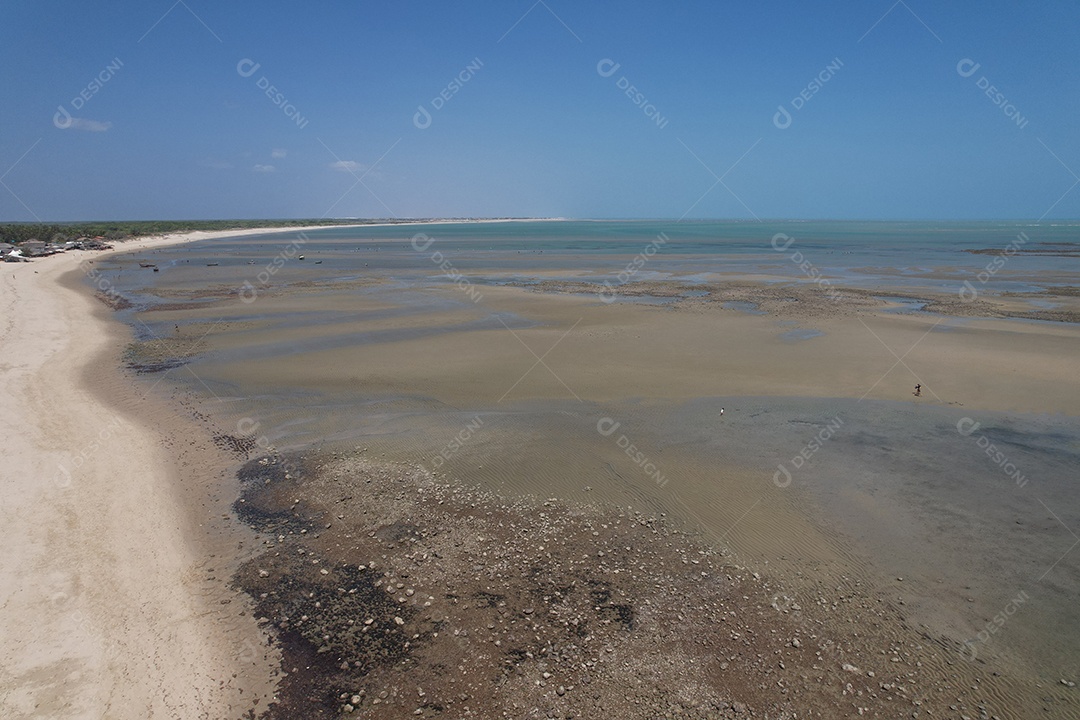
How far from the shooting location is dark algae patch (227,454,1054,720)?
6.13 meters

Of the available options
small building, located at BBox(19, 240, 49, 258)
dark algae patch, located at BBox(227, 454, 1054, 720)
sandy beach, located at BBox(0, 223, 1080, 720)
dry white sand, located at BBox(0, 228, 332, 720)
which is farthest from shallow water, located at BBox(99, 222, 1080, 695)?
small building, located at BBox(19, 240, 49, 258)

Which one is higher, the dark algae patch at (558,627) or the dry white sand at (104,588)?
the dark algae patch at (558,627)

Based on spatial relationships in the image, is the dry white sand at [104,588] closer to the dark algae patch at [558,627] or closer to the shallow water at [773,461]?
the dark algae patch at [558,627]

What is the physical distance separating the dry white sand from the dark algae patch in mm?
783

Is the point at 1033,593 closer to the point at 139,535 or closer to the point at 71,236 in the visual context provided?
the point at 139,535

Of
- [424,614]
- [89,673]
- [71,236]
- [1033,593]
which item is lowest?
[71,236]

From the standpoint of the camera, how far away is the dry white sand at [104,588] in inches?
242

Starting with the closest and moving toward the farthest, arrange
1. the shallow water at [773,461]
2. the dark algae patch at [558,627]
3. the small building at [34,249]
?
1. the dark algae patch at [558,627]
2. the shallow water at [773,461]
3. the small building at [34,249]

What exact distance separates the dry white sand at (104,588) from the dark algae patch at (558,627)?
2.57 ft

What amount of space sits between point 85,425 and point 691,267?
49.1 meters

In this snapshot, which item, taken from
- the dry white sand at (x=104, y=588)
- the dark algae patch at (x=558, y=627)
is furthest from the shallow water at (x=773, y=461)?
the dry white sand at (x=104, y=588)

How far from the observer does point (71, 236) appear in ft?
260

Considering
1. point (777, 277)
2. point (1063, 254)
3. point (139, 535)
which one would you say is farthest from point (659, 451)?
point (1063, 254)

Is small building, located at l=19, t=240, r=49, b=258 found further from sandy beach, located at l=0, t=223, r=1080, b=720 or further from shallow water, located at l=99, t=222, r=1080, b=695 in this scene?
sandy beach, located at l=0, t=223, r=1080, b=720
